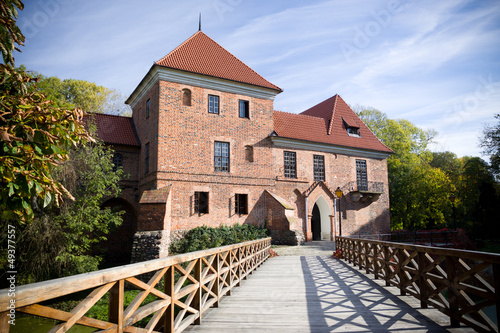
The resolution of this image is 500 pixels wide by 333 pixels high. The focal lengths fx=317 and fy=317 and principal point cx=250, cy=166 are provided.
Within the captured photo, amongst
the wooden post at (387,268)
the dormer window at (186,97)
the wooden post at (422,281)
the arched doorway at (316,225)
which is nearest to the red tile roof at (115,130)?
the dormer window at (186,97)

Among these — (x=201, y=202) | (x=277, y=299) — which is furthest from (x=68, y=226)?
(x=277, y=299)

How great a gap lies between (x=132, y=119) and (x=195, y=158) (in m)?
7.12

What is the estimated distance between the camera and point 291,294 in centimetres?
688

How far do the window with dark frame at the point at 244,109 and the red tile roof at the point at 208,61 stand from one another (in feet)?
4.51

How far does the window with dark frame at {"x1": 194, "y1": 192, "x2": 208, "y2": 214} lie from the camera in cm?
1873

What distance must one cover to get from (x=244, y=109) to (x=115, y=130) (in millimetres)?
8762

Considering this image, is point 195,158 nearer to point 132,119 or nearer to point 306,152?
point 132,119

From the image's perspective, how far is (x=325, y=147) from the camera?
24.6m

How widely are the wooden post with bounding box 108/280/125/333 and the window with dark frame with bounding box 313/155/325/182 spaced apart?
21848 mm

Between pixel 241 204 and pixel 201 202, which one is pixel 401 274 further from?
pixel 241 204

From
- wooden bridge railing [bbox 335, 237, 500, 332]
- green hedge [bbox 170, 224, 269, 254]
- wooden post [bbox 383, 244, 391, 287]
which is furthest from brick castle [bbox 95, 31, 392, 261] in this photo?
wooden bridge railing [bbox 335, 237, 500, 332]

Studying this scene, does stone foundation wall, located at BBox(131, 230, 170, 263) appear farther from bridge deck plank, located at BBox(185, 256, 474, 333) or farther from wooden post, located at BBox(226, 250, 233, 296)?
wooden post, located at BBox(226, 250, 233, 296)

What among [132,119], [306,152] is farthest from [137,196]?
[306,152]

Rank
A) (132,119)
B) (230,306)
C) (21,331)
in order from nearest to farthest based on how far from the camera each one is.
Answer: (230,306) → (21,331) → (132,119)
